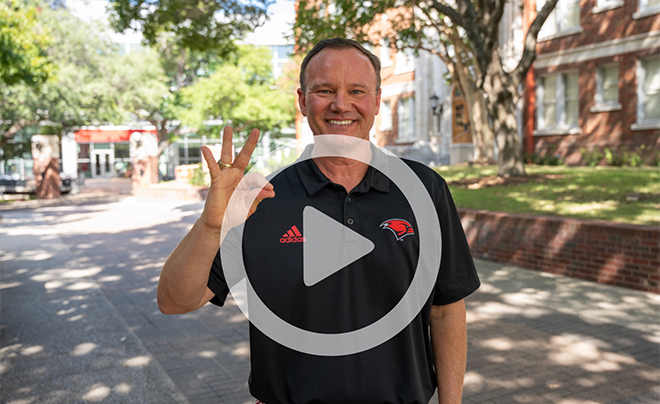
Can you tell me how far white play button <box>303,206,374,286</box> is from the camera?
2.10m

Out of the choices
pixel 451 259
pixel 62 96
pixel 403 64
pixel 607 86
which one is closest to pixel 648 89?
pixel 607 86

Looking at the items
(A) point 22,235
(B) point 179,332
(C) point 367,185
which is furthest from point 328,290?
(A) point 22,235

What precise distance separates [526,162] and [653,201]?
44.8 ft

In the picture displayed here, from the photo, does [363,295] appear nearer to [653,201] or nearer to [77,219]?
[653,201]

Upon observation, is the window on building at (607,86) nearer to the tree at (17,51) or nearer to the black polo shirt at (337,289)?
the tree at (17,51)

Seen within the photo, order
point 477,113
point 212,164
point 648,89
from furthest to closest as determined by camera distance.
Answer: point 477,113, point 648,89, point 212,164

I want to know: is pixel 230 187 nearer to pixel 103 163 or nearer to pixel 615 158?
pixel 615 158

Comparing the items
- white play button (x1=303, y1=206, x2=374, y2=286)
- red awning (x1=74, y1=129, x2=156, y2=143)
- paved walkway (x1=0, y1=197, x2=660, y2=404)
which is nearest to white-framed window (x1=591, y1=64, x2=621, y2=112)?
paved walkway (x1=0, y1=197, x2=660, y2=404)

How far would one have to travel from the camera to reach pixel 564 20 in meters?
22.9

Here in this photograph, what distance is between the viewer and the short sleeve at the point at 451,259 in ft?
7.46

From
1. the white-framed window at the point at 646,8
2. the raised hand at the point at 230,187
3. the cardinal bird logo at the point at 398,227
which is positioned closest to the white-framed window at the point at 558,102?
the white-framed window at the point at 646,8

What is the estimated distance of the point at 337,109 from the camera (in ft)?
7.31

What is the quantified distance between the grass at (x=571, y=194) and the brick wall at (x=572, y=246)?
71 centimetres
